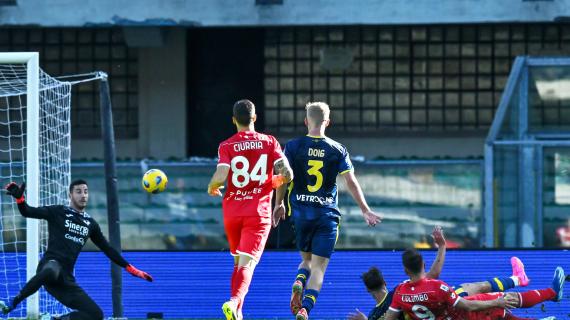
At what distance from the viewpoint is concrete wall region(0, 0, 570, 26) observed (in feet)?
80.7

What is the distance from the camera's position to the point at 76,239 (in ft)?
40.7

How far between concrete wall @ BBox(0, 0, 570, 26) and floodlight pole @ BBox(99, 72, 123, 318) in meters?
10.8

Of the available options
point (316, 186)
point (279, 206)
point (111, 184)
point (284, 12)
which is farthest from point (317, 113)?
point (284, 12)

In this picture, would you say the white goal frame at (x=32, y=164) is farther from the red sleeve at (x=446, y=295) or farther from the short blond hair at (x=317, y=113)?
the red sleeve at (x=446, y=295)

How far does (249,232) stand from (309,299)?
0.84 m

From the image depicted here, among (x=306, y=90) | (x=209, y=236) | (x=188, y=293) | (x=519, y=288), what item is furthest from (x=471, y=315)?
(x=306, y=90)

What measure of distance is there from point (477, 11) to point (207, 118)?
618 cm

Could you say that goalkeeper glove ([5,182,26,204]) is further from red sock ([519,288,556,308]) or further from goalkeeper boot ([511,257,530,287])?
goalkeeper boot ([511,257,530,287])

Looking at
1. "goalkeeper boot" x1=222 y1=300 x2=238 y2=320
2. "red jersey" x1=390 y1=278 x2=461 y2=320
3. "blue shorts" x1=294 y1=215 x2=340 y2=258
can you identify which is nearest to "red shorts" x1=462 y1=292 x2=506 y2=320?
"red jersey" x1=390 y1=278 x2=461 y2=320

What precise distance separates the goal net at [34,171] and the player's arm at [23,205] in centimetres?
171

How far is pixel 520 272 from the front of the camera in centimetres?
1305

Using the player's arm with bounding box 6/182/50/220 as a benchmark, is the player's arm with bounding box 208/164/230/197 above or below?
above

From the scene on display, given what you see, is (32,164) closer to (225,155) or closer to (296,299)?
(225,155)

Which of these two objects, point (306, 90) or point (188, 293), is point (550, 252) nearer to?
point (188, 293)
